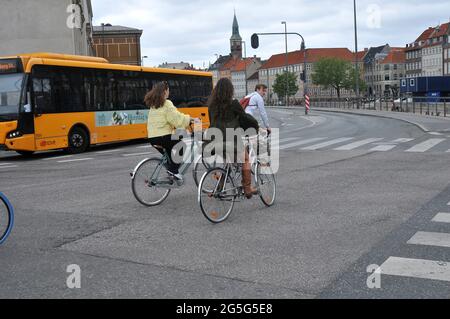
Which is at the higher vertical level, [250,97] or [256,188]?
[250,97]

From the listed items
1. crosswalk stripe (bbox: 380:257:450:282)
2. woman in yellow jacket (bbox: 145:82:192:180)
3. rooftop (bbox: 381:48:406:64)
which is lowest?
crosswalk stripe (bbox: 380:257:450:282)

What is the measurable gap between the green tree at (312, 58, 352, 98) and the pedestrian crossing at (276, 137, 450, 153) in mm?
135233

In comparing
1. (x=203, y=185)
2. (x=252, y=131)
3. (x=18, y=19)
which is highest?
(x=18, y=19)

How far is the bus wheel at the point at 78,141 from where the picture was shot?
18734 millimetres

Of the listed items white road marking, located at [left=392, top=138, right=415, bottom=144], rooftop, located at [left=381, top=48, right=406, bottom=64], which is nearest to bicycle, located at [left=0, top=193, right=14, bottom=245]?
white road marking, located at [left=392, top=138, right=415, bottom=144]

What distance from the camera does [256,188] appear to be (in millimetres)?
7918

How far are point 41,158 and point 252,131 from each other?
12.2m

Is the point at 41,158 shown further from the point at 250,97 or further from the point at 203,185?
the point at 203,185

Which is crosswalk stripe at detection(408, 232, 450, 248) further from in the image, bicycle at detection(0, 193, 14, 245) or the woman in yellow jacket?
bicycle at detection(0, 193, 14, 245)

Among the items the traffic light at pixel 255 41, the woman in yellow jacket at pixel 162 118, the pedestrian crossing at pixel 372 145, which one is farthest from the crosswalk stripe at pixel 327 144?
the traffic light at pixel 255 41

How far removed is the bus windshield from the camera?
1681cm

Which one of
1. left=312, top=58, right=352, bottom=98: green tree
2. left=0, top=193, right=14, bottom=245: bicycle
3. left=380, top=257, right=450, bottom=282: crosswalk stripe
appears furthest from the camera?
left=312, top=58, right=352, bottom=98: green tree

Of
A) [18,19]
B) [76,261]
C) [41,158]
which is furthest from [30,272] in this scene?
[18,19]

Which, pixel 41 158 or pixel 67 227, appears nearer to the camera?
pixel 67 227
